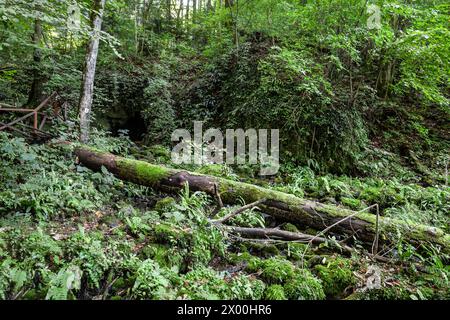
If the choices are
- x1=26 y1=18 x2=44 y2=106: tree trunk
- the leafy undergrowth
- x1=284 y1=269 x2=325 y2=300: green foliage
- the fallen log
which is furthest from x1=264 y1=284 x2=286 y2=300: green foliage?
x1=26 y1=18 x2=44 y2=106: tree trunk

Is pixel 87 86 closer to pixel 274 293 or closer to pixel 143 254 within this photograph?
pixel 143 254

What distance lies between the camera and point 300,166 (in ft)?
27.3

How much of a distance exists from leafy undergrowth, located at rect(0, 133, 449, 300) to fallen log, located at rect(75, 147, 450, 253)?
9.4 inches

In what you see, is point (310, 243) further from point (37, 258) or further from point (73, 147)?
point (73, 147)

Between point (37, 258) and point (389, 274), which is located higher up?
point (37, 258)

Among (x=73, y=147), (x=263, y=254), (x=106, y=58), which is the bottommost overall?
(x=263, y=254)

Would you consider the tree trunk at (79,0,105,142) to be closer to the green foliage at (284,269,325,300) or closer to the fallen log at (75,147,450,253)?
the fallen log at (75,147,450,253)

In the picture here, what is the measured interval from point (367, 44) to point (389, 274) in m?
7.67

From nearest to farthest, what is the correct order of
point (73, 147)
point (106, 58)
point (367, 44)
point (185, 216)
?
point (185, 216)
point (73, 147)
point (367, 44)
point (106, 58)

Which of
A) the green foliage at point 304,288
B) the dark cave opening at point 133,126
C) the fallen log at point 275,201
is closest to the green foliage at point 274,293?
the green foliage at point 304,288

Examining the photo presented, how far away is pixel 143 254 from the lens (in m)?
3.74

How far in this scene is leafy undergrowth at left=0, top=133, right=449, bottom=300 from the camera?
3.12 meters

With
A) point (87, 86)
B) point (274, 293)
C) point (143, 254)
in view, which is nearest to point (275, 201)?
point (274, 293)
